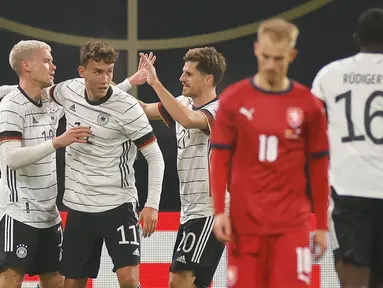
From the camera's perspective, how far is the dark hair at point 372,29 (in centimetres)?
473

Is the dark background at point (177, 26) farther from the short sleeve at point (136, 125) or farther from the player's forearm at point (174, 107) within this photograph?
the player's forearm at point (174, 107)

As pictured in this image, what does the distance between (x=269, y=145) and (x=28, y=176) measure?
1.82m

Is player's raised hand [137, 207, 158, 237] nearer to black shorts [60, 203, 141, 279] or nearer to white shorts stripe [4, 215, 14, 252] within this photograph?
black shorts [60, 203, 141, 279]

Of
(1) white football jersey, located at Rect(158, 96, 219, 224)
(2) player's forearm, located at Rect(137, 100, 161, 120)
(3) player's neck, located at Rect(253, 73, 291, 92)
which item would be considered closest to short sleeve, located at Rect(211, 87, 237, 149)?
(3) player's neck, located at Rect(253, 73, 291, 92)

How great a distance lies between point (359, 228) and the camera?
4.67 metres

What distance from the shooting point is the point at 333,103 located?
4691 millimetres

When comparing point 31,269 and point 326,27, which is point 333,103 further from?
point 326,27

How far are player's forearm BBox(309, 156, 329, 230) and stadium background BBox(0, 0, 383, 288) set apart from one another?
313 cm

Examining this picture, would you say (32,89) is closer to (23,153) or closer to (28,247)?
(23,153)

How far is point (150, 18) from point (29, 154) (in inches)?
93.9

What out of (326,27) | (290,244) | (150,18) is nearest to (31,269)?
(290,244)

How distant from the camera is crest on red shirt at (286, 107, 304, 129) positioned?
4.27 m

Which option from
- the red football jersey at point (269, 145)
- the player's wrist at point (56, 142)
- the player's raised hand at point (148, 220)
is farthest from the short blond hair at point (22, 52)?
the red football jersey at point (269, 145)

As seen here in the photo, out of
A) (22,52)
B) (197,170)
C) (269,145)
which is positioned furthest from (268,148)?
(22,52)
